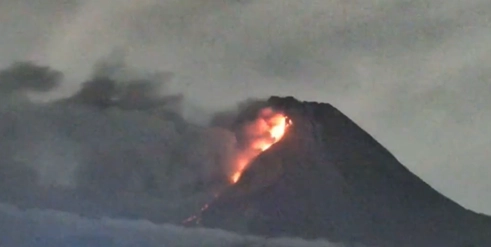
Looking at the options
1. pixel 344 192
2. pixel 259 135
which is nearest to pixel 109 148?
pixel 259 135

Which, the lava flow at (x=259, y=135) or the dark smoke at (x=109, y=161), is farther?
the lava flow at (x=259, y=135)

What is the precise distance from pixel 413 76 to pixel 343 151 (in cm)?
60

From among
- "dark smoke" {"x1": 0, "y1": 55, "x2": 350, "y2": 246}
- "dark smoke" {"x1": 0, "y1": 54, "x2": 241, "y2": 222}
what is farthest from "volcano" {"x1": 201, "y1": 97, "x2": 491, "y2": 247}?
"dark smoke" {"x1": 0, "y1": 54, "x2": 241, "y2": 222}

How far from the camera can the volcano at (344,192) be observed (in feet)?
11.6

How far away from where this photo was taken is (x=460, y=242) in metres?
3.67

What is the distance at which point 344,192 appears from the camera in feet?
11.9

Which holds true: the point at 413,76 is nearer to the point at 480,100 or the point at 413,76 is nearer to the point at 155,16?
the point at 480,100

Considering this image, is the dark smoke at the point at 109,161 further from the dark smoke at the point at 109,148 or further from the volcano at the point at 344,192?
the volcano at the point at 344,192

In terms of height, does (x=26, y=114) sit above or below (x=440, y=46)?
below

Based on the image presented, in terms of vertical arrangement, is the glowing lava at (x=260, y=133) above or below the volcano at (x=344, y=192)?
above

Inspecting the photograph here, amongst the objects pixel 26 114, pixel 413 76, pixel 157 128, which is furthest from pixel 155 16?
pixel 413 76

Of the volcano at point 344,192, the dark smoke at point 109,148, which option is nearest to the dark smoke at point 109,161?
the dark smoke at point 109,148

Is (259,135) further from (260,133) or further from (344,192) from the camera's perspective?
(344,192)

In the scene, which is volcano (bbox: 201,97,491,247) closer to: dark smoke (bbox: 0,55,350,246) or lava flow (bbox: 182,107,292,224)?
lava flow (bbox: 182,107,292,224)
